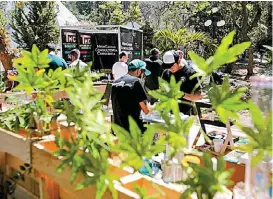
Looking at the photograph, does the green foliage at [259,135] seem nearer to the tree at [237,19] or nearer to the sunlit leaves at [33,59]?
the sunlit leaves at [33,59]

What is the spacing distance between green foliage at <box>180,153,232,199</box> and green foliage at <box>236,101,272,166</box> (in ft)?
0.20

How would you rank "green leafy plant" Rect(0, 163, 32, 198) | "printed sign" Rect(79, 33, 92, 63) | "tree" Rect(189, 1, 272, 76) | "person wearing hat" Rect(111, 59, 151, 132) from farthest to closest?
1. "tree" Rect(189, 1, 272, 76)
2. "printed sign" Rect(79, 33, 92, 63)
3. "person wearing hat" Rect(111, 59, 151, 132)
4. "green leafy plant" Rect(0, 163, 32, 198)

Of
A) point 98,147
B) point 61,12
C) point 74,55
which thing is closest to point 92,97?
point 98,147

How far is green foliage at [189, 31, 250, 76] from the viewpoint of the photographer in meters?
0.66

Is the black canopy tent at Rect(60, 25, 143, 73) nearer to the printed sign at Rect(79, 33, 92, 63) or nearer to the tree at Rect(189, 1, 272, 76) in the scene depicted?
the printed sign at Rect(79, 33, 92, 63)

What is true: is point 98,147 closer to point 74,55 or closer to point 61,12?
point 74,55

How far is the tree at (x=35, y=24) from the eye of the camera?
15.1m

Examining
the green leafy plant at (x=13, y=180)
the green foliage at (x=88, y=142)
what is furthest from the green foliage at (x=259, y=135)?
the green leafy plant at (x=13, y=180)

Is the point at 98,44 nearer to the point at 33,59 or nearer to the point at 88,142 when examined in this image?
the point at 33,59

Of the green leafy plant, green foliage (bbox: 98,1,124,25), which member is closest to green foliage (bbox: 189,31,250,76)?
the green leafy plant

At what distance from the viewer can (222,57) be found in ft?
2.23

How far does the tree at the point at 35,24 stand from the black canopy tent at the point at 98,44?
21.3 ft

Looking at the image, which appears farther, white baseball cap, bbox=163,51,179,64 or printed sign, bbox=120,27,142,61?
printed sign, bbox=120,27,142,61

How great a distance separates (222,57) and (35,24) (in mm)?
15795
